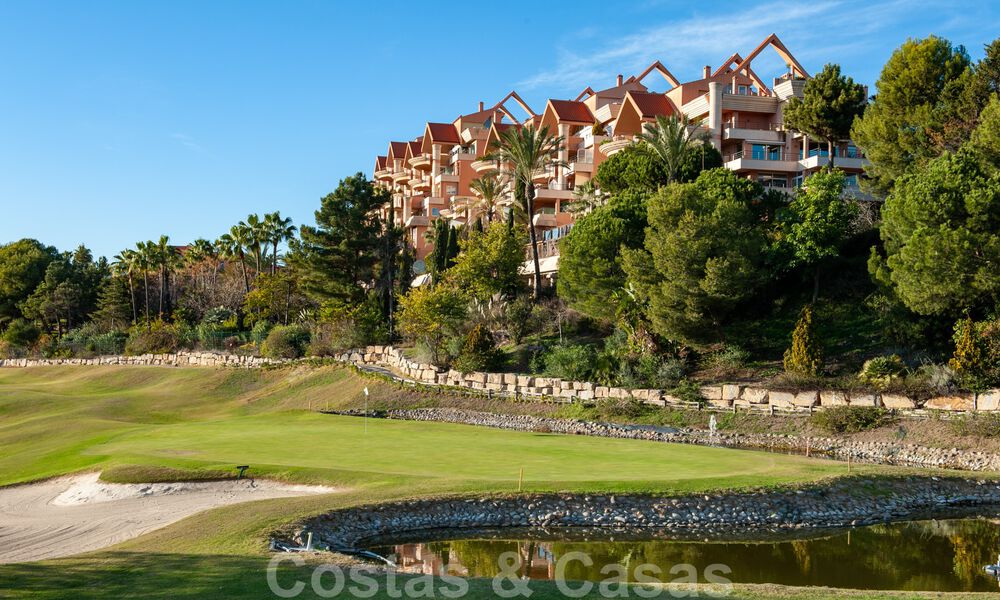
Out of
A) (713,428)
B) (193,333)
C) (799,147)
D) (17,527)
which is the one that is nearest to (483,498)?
(17,527)

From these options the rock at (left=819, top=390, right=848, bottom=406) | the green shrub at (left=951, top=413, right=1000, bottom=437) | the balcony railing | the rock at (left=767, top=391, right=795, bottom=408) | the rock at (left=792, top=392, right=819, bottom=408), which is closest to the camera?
the green shrub at (left=951, top=413, right=1000, bottom=437)

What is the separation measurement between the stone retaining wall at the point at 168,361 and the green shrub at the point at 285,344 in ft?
2.04

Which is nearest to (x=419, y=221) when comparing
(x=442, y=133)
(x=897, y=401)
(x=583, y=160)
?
(x=442, y=133)

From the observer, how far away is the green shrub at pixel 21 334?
81.5 m

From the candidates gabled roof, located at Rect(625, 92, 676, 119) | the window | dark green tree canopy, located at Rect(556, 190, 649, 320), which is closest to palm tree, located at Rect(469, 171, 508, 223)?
gabled roof, located at Rect(625, 92, 676, 119)

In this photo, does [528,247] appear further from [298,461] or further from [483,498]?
[483,498]

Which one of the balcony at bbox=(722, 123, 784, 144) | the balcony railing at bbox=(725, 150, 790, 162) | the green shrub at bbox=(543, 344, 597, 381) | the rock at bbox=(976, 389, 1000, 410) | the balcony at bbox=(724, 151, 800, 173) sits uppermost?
the balcony at bbox=(722, 123, 784, 144)

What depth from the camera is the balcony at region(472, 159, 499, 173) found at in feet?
258

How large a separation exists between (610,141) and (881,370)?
108ft

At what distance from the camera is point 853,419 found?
101 ft

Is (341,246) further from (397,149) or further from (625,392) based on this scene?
(397,149)

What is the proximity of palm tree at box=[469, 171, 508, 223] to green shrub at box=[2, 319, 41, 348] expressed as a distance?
45.2 meters

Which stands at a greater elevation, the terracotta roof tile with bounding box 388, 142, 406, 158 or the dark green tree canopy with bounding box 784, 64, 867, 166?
the terracotta roof tile with bounding box 388, 142, 406, 158

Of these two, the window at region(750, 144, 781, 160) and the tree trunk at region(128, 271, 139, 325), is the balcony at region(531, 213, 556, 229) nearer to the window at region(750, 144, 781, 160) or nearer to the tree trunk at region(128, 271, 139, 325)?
the window at region(750, 144, 781, 160)
